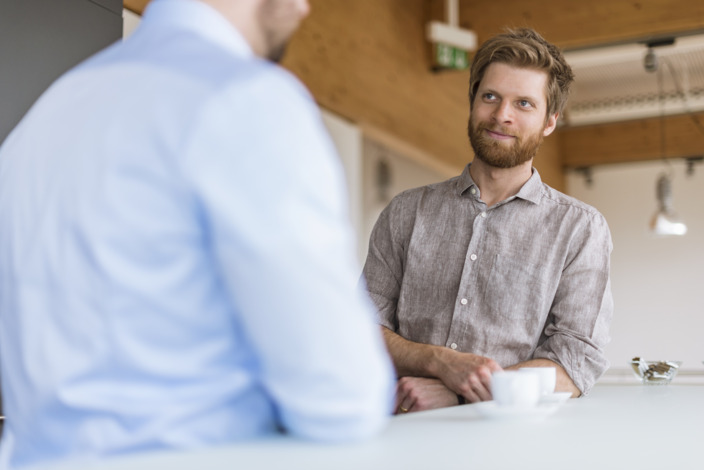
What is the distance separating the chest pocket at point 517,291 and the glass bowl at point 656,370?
45 cm

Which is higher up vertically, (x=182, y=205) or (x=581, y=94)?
(x=581, y=94)

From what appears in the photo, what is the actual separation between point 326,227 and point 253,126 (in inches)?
4.5

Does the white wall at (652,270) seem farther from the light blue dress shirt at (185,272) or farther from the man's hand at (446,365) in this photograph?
the light blue dress shirt at (185,272)

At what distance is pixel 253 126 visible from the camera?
0.76m

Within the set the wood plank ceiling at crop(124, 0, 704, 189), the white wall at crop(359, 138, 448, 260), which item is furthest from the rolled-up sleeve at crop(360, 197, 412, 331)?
the white wall at crop(359, 138, 448, 260)

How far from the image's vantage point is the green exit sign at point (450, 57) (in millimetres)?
5836

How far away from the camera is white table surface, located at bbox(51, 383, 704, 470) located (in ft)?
2.50

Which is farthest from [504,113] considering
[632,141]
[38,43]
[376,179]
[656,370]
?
[632,141]

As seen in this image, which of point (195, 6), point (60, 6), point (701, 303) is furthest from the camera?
point (701, 303)

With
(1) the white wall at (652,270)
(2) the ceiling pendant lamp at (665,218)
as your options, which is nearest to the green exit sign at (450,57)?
(2) the ceiling pendant lamp at (665,218)

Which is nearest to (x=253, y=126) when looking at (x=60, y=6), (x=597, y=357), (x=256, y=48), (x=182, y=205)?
(x=182, y=205)

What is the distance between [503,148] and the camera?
6.84 feet

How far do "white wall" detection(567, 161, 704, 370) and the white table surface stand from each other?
9.08 meters

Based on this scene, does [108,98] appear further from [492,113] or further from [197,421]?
[492,113]
